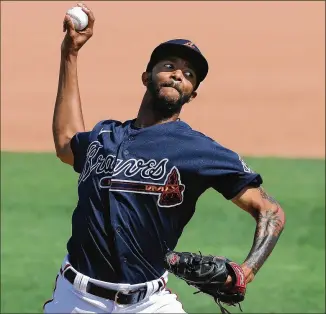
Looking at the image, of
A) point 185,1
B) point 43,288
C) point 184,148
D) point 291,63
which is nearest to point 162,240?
point 184,148

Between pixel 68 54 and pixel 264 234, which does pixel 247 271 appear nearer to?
pixel 264 234

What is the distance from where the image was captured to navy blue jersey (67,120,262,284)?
4.28 m

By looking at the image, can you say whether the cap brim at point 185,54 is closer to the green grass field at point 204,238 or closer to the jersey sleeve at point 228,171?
the jersey sleeve at point 228,171

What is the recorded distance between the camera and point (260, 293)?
8.61 metres

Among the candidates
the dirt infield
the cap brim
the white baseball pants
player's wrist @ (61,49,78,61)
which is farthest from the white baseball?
the dirt infield

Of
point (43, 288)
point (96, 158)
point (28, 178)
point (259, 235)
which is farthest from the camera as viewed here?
point (28, 178)

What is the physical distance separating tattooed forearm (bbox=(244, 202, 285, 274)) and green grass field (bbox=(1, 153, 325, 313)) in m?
3.85

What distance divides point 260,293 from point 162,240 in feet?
14.7

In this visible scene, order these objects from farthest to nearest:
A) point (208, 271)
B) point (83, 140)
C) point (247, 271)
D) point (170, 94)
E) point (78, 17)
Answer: point (78, 17)
point (83, 140)
point (170, 94)
point (247, 271)
point (208, 271)

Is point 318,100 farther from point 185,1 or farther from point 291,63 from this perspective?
point 185,1

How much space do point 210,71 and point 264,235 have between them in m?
17.3

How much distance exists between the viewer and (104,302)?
168 inches

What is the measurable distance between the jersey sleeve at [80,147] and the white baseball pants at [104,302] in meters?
0.64

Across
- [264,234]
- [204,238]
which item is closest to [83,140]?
[264,234]
